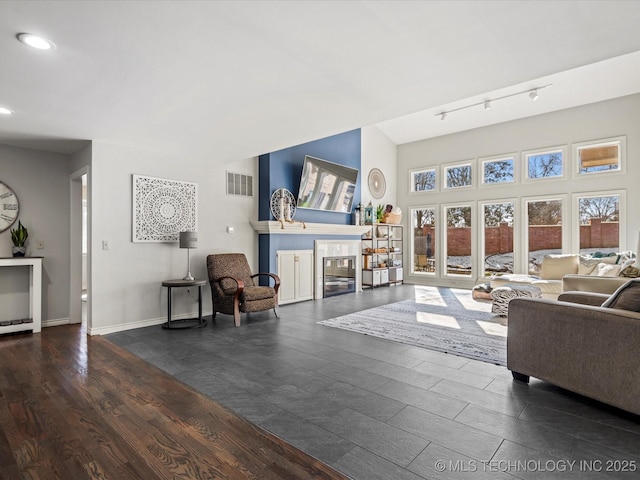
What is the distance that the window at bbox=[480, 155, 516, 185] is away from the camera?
766 cm

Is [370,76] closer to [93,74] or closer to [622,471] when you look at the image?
[93,74]

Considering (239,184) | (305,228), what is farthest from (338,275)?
(239,184)

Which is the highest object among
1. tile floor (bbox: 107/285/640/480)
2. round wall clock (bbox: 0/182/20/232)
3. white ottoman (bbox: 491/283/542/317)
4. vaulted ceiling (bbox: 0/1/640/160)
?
vaulted ceiling (bbox: 0/1/640/160)

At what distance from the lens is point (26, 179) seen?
182 inches

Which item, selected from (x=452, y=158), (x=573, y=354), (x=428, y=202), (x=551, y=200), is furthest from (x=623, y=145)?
(x=573, y=354)

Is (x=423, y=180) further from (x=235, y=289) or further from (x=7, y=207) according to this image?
(x=7, y=207)

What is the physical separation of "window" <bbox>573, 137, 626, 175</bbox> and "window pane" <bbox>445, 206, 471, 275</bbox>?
7.41 feet

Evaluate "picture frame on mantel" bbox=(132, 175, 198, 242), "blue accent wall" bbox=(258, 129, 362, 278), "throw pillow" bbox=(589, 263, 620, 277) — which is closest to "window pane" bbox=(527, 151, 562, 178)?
"throw pillow" bbox=(589, 263, 620, 277)

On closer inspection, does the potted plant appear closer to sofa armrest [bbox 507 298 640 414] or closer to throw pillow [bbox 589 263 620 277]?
sofa armrest [bbox 507 298 640 414]

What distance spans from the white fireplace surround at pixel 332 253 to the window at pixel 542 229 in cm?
352

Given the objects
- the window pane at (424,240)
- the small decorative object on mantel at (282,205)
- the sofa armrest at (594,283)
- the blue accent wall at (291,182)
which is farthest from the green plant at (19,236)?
the window pane at (424,240)

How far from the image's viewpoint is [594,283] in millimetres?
4520

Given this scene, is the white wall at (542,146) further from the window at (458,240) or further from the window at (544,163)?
the window at (458,240)

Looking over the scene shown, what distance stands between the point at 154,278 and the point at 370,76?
3.83 metres
